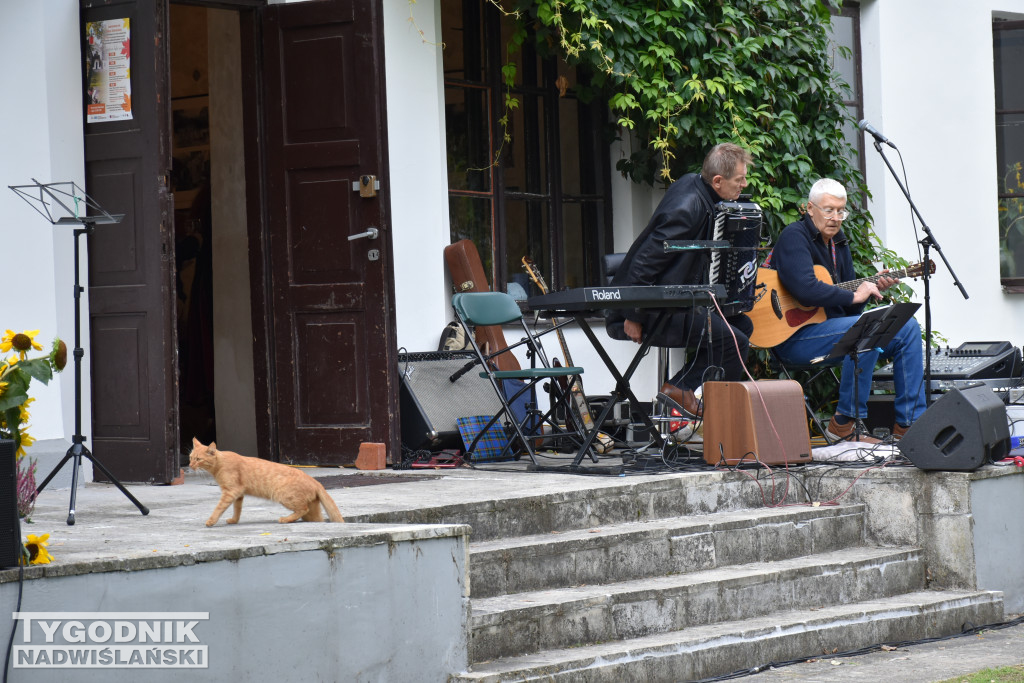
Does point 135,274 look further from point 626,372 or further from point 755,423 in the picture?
point 755,423

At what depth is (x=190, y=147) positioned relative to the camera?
8555mm

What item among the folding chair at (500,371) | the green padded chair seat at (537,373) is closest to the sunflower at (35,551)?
the green padded chair seat at (537,373)

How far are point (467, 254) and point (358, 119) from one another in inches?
47.2

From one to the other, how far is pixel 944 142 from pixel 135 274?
6.40m

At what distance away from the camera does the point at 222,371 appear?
26.8 feet

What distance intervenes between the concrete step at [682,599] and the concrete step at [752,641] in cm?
5

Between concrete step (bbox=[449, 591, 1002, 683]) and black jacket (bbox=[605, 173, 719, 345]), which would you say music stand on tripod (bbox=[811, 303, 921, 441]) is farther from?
concrete step (bbox=[449, 591, 1002, 683])

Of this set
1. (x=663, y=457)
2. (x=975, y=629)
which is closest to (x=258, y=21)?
(x=663, y=457)

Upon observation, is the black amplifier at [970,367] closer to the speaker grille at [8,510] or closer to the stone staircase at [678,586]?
the stone staircase at [678,586]

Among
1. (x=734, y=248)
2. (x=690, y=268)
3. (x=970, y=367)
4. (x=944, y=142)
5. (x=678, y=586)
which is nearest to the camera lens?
(x=678, y=586)

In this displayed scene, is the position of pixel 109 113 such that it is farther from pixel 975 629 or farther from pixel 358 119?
pixel 975 629

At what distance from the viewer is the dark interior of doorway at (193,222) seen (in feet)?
27.8

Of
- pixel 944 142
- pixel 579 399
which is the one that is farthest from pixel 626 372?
pixel 944 142

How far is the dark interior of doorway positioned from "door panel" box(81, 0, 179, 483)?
2.08 m
